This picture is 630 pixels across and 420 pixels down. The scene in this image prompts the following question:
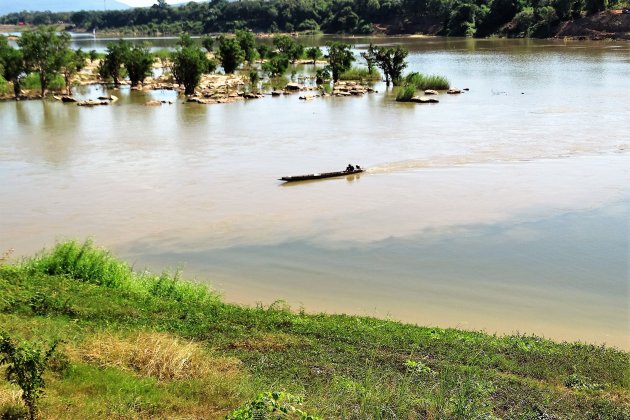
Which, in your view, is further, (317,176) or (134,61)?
(134,61)

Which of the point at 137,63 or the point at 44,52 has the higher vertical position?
the point at 44,52

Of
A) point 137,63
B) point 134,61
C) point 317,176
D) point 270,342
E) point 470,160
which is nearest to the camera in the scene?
point 270,342

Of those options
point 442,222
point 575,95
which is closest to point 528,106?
point 575,95

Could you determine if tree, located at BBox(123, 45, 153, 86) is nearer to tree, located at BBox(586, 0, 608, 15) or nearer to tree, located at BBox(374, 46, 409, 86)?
tree, located at BBox(374, 46, 409, 86)

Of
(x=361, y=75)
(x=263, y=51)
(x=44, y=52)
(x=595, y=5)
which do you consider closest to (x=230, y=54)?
(x=361, y=75)

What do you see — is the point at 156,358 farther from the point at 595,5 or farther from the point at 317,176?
the point at 595,5

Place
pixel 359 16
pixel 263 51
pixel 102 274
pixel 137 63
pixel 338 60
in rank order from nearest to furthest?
pixel 102 274 → pixel 137 63 → pixel 338 60 → pixel 263 51 → pixel 359 16

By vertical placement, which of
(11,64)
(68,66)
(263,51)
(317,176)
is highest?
(263,51)

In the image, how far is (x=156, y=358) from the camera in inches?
299

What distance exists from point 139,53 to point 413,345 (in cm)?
4418

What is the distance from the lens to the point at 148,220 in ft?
56.0

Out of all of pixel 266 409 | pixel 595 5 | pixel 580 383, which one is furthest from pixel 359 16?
pixel 266 409

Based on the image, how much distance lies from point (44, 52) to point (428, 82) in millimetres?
25080

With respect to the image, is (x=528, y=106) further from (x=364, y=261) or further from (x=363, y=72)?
(x=364, y=261)
